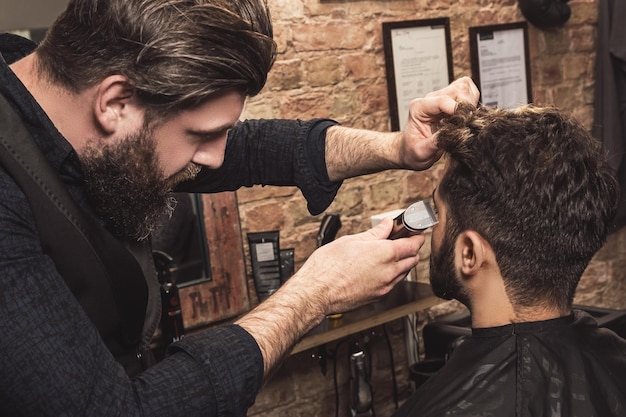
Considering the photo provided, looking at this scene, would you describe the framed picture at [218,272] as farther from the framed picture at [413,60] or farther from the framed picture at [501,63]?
the framed picture at [501,63]

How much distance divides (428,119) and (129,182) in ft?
2.33

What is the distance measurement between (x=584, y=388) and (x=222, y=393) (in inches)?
33.7

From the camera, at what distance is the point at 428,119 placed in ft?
5.62

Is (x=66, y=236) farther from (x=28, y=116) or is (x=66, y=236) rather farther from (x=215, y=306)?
(x=215, y=306)

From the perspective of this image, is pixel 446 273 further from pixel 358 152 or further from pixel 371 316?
pixel 371 316

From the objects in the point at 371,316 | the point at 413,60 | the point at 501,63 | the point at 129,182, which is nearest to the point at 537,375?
the point at 129,182

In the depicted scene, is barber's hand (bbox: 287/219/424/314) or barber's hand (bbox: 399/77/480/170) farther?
barber's hand (bbox: 399/77/480/170)

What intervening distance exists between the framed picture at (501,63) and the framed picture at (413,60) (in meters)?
0.20

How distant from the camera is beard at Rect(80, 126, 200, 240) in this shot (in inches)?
53.7

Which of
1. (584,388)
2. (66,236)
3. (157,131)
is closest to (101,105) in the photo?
(157,131)

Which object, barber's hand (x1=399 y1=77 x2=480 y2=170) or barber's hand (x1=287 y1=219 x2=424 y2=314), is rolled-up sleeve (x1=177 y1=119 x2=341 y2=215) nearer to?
barber's hand (x1=399 y1=77 x2=480 y2=170)

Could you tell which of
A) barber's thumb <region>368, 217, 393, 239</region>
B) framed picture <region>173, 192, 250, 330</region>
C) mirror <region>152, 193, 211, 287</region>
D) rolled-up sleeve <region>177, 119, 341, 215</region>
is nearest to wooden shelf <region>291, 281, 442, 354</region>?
framed picture <region>173, 192, 250, 330</region>

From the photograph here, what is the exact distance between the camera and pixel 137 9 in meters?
1.27

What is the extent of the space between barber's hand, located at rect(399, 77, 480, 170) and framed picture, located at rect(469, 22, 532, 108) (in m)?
1.98
